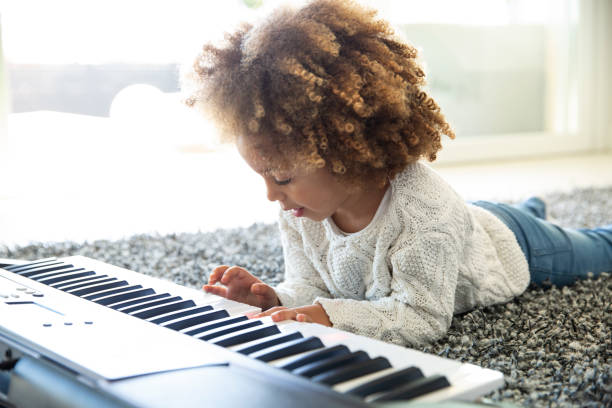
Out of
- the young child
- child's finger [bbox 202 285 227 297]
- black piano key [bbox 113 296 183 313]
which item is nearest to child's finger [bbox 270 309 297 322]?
the young child

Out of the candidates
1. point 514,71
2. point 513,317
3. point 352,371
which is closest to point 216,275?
point 513,317

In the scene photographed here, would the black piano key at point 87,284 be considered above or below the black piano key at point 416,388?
above

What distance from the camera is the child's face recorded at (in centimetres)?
99

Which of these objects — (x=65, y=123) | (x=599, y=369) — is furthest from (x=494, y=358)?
(x=65, y=123)

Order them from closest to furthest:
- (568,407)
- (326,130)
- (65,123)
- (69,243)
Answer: (568,407) < (326,130) < (69,243) < (65,123)

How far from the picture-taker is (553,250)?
4.44ft

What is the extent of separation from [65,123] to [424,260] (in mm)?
2312

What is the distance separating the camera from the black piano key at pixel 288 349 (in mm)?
629

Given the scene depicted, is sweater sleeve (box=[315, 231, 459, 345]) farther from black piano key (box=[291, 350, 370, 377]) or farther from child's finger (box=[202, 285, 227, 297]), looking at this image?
black piano key (box=[291, 350, 370, 377])

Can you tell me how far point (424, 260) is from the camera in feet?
3.28

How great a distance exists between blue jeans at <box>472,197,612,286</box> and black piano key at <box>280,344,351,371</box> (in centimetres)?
78

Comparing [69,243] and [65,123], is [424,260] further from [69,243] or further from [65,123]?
[65,123]

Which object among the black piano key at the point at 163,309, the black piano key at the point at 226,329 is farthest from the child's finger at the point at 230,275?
the black piano key at the point at 226,329

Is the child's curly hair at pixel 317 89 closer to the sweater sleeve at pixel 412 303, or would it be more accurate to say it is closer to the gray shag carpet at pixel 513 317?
the sweater sleeve at pixel 412 303
